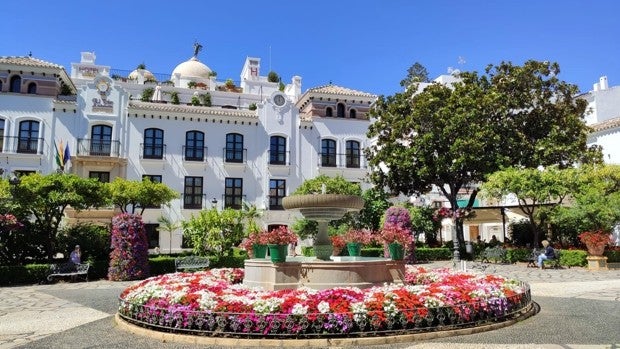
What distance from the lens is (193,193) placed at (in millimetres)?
31078

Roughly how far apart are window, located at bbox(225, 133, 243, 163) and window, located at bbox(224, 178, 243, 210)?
143 cm

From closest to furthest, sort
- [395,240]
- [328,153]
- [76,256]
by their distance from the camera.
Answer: [395,240] < [76,256] < [328,153]

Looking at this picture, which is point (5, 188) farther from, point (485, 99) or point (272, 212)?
point (485, 99)

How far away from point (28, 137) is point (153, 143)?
284 inches

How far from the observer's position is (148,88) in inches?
1769

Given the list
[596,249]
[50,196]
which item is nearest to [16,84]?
[50,196]

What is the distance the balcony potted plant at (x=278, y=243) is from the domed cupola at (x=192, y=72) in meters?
43.0

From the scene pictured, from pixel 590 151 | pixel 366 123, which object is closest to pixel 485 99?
pixel 590 151

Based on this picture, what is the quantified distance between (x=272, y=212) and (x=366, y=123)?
9.85m

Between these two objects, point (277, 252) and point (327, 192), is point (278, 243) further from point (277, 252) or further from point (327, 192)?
point (327, 192)

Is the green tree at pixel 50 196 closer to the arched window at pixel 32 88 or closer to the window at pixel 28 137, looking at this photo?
the window at pixel 28 137

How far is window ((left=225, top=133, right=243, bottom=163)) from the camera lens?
32.2m

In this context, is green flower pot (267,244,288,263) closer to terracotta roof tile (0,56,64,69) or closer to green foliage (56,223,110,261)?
green foliage (56,223,110,261)

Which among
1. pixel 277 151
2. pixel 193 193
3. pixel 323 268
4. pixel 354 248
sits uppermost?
pixel 277 151
